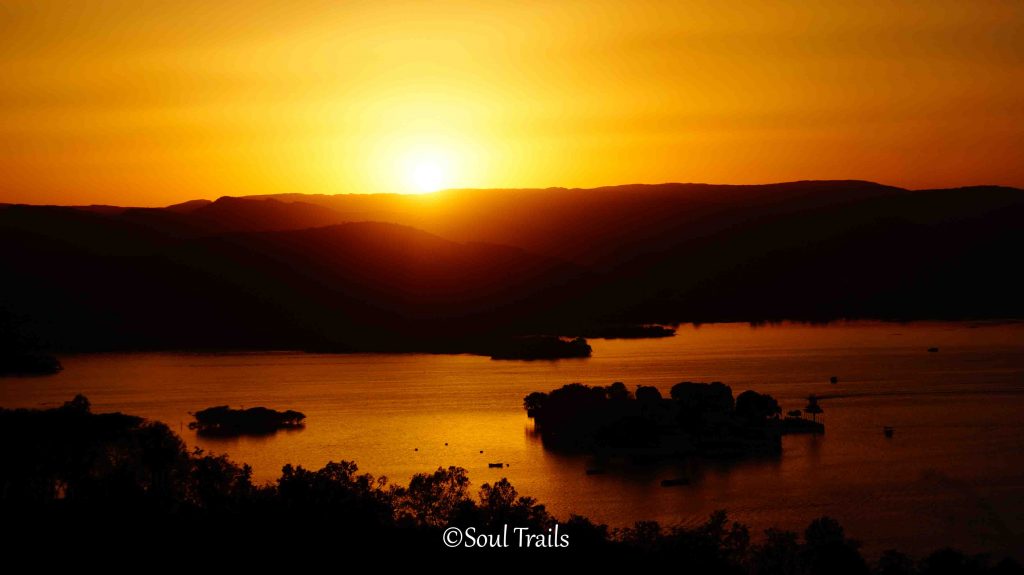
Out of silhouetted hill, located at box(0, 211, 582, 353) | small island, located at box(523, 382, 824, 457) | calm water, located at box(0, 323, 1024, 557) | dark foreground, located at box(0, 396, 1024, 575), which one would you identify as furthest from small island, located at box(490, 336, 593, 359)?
dark foreground, located at box(0, 396, 1024, 575)

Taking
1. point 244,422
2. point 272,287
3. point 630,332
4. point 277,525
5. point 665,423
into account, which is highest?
point 272,287

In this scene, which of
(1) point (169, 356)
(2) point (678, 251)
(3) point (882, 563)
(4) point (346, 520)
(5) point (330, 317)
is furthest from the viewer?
(2) point (678, 251)

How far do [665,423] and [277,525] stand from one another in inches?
1131

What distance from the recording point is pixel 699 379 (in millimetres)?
67875

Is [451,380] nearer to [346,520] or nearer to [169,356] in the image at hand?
[169,356]

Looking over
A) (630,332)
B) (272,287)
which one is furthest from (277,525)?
(272,287)

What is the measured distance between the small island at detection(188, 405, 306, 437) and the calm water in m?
1.44

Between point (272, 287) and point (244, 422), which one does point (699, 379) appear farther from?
point (272, 287)

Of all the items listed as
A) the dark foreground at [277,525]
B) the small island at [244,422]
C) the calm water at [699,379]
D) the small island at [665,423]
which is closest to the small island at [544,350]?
the calm water at [699,379]

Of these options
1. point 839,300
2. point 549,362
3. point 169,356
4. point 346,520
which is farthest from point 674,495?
point 839,300

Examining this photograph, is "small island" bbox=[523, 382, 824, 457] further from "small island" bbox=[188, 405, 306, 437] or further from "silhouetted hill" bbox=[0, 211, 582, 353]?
"silhouetted hill" bbox=[0, 211, 582, 353]

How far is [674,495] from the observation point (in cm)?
3616

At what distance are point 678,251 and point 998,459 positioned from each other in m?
125

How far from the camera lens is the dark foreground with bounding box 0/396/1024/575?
17.7 metres
